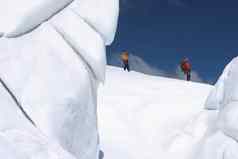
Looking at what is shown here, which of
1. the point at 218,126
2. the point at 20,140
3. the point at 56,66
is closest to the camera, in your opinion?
the point at 20,140

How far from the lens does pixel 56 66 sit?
12.4m

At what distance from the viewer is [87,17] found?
13.5 m

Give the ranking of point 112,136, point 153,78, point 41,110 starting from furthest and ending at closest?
point 153,78, point 112,136, point 41,110

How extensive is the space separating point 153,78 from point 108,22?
1384 cm

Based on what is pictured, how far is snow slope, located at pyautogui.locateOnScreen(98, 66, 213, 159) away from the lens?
21.6m

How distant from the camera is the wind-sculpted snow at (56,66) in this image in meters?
11.4

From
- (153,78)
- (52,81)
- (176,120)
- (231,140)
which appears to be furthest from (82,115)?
(153,78)

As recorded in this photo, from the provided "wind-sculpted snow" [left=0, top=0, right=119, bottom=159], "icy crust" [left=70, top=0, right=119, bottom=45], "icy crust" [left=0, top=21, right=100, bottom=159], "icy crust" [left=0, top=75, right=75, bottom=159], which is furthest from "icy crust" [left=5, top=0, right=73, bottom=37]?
"icy crust" [left=0, top=75, right=75, bottom=159]

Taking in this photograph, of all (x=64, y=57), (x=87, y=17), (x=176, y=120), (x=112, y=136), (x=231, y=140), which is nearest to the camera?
(x=64, y=57)

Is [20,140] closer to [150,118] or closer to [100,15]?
[100,15]

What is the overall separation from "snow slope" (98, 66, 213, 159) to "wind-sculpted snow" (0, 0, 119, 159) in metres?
6.60

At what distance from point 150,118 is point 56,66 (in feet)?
37.5

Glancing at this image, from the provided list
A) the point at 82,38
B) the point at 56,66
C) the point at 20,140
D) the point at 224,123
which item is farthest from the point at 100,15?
the point at 224,123

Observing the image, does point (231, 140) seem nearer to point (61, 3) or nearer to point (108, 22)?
point (108, 22)
